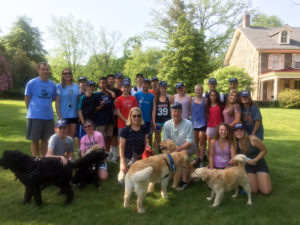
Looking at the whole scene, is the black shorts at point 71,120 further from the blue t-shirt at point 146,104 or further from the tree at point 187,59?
the tree at point 187,59

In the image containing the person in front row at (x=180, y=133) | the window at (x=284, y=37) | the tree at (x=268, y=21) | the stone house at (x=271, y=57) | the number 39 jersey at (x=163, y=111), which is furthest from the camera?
the tree at (x=268, y=21)

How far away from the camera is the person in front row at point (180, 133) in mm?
4289

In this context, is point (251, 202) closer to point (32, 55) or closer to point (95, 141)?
point (95, 141)

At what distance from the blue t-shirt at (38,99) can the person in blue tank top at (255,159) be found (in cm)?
387

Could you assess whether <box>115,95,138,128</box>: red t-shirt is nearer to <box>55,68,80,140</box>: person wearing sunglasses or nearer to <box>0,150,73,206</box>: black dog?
<box>55,68,80,140</box>: person wearing sunglasses

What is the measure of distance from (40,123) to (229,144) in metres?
3.86

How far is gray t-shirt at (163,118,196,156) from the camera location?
432 centimetres

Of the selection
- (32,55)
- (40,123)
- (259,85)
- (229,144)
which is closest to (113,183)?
(40,123)

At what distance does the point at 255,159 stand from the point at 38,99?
448cm

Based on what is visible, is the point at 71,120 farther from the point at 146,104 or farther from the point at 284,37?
the point at 284,37

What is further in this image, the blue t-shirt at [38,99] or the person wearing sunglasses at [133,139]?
the blue t-shirt at [38,99]

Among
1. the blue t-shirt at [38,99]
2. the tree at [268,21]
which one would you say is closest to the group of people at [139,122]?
the blue t-shirt at [38,99]

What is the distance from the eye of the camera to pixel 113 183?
15.0 feet

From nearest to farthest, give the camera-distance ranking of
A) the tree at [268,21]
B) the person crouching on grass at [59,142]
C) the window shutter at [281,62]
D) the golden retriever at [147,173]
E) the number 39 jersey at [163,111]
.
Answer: the golden retriever at [147,173] < the person crouching on grass at [59,142] < the number 39 jersey at [163,111] < the window shutter at [281,62] < the tree at [268,21]
